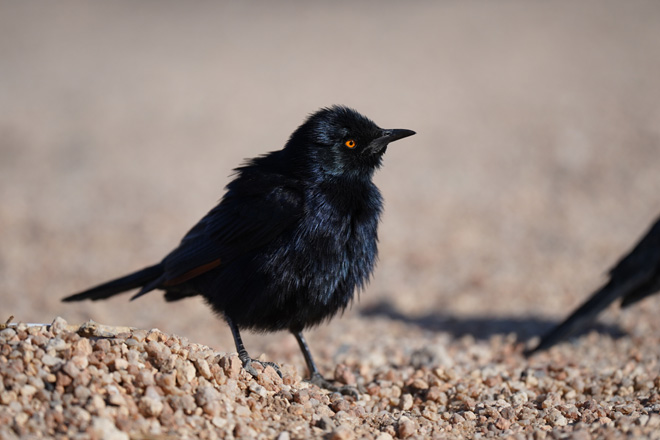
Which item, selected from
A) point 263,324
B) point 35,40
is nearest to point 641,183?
point 263,324

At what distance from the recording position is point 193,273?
13.9 feet

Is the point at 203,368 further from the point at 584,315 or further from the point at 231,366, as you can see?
the point at 584,315

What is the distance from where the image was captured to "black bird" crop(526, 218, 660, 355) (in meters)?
5.22

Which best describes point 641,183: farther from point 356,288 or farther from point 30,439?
point 30,439

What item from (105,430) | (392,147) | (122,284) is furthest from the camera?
(392,147)

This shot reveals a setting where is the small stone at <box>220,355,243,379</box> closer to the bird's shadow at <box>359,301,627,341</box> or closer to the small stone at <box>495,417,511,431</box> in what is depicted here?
the small stone at <box>495,417,511,431</box>

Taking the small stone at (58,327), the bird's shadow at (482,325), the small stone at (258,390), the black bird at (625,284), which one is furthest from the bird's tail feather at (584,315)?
the small stone at (58,327)

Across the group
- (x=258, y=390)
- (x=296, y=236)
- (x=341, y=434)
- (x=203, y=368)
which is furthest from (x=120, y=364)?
(x=296, y=236)

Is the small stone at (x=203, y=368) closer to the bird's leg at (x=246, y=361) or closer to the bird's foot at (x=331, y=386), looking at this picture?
the bird's leg at (x=246, y=361)

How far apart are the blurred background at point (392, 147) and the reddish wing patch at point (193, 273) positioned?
53.4 inches

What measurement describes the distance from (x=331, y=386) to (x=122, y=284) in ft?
5.65

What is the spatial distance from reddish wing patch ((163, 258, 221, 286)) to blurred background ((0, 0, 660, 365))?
136 cm

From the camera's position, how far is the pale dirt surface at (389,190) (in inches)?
128

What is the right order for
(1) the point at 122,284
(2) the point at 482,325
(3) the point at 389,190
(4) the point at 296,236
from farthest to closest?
(3) the point at 389,190 < (2) the point at 482,325 < (1) the point at 122,284 < (4) the point at 296,236
